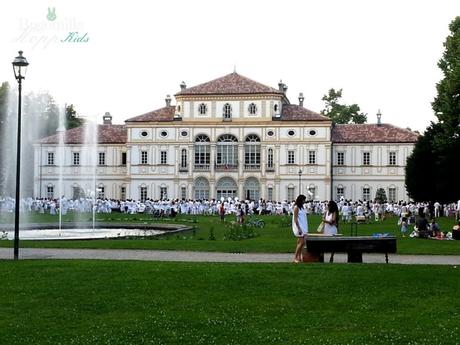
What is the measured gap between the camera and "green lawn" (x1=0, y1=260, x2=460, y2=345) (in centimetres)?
964

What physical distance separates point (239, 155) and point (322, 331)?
60447mm

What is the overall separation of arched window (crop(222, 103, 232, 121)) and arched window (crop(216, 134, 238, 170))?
1.69m

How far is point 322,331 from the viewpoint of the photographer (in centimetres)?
979

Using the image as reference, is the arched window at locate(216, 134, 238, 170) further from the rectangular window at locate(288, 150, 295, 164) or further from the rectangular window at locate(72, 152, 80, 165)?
the rectangular window at locate(72, 152, 80, 165)

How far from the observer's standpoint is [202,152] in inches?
2795

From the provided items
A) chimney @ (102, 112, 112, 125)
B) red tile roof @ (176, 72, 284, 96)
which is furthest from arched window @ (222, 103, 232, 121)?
chimney @ (102, 112, 112, 125)

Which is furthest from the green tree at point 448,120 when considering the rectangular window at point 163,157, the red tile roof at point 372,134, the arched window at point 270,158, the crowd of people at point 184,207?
the rectangular window at point 163,157

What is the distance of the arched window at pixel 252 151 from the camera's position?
70.2 m

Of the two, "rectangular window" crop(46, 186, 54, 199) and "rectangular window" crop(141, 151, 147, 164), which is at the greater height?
"rectangular window" crop(141, 151, 147, 164)

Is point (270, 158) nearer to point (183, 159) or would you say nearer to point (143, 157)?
point (183, 159)

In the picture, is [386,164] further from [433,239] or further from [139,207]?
[433,239]

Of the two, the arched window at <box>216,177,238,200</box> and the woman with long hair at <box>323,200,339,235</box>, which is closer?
the woman with long hair at <box>323,200,339,235</box>

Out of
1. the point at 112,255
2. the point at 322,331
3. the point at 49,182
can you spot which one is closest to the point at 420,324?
the point at 322,331

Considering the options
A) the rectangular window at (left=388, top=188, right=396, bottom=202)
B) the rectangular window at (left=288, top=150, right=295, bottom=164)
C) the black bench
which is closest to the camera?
the black bench
